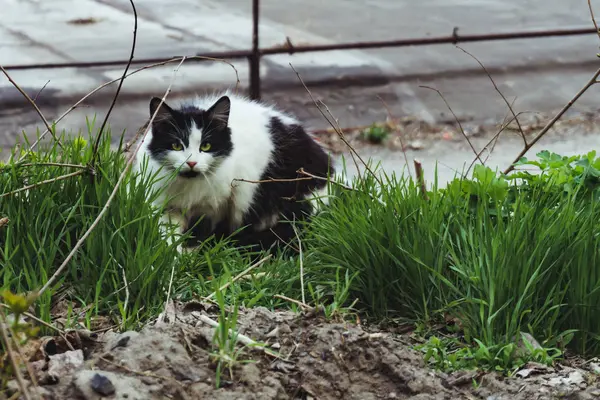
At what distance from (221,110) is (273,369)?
1715mm

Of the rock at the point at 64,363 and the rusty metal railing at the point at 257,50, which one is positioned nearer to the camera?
the rock at the point at 64,363

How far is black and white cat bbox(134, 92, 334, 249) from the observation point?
13.0 ft

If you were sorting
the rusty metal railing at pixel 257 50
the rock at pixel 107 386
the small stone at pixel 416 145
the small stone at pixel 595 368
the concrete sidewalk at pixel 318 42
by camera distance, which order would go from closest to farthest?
the rock at pixel 107 386
the small stone at pixel 595 368
the rusty metal railing at pixel 257 50
the small stone at pixel 416 145
the concrete sidewalk at pixel 318 42

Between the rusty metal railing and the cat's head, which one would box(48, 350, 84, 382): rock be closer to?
the cat's head

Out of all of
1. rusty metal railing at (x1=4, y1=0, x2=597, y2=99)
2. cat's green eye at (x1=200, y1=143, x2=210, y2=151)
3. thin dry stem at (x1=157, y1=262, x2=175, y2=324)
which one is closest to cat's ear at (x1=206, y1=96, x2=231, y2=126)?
cat's green eye at (x1=200, y1=143, x2=210, y2=151)

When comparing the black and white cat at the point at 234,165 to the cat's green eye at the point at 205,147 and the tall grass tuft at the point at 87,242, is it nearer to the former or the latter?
the cat's green eye at the point at 205,147

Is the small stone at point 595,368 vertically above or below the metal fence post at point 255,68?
below

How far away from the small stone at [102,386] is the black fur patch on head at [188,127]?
177 cm

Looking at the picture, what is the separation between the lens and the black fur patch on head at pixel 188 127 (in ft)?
13.0

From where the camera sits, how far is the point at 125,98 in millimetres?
6559

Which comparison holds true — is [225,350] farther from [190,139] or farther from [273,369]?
[190,139]

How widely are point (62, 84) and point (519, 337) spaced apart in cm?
463

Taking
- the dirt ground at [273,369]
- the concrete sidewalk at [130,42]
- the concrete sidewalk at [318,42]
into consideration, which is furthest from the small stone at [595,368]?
the concrete sidewalk at [130,42]

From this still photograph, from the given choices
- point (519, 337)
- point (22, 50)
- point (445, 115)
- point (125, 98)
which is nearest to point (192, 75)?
point (125, 98)
